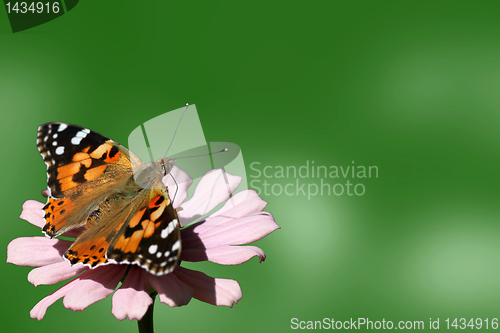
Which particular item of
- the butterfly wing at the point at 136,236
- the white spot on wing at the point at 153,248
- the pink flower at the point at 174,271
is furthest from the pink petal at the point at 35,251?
the white spot on wing at the point at 153,248

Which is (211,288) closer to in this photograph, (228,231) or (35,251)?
(228,231)

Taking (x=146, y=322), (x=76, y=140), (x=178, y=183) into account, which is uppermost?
(x=76, y=140)

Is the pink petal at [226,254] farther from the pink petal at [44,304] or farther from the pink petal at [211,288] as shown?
the pink petal at [44,304]

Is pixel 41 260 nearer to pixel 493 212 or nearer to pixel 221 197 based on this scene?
pixel 221 197

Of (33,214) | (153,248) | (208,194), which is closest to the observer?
(153,248)

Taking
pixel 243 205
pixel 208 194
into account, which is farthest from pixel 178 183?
pixel 243 205

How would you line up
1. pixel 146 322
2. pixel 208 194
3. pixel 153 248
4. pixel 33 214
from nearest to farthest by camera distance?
pixel 153 248
pixel 146 322
pixel 33 214
pixel 208 194

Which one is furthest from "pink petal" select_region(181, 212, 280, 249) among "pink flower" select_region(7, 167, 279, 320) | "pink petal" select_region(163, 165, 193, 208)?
"pink petal" select_region(163, 165, 193, 208)

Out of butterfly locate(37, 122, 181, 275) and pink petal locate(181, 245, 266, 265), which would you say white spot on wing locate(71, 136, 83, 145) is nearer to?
butterfly locate(37, 122, 181, 275)
